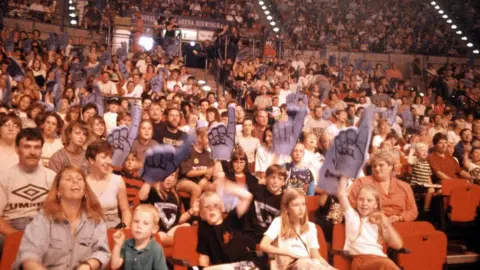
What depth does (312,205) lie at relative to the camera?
17.5 ft

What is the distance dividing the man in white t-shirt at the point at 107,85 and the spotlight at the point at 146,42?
12.5 ft

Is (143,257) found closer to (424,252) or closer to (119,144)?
(119,144)

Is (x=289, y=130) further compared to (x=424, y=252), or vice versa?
(x=289, y=130)

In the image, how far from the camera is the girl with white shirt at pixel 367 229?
444 cm

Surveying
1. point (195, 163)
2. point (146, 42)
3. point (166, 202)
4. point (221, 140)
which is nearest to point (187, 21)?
point (146, 42)

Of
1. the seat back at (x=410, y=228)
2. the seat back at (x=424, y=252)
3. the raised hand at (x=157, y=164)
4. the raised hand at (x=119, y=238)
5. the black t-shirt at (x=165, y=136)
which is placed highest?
the black t-shirt at (x=165, y=136)

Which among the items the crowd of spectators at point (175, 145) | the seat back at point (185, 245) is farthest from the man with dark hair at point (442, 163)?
the seat back at point (185, 245)

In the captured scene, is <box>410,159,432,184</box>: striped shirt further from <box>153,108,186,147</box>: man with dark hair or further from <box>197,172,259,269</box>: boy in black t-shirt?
<box>197,172,259,269</box>: boy in black t-shirt

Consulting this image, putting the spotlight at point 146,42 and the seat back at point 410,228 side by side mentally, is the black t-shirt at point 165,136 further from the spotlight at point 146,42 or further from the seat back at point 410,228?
the spotlight at point 146,42

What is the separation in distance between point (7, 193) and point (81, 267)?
1.08 m

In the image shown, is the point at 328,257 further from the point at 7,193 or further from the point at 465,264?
the point at 7,193

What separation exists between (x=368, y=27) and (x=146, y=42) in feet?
28.9

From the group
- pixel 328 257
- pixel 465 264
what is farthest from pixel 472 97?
pixel 328 257

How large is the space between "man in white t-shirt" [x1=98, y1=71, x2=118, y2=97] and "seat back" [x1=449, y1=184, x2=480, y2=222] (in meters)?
7.12
